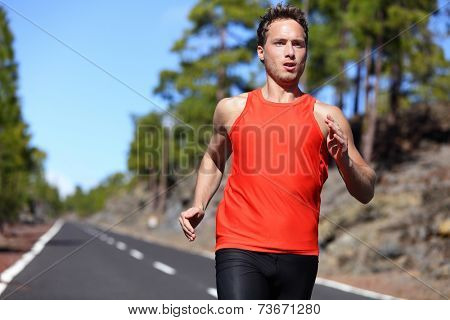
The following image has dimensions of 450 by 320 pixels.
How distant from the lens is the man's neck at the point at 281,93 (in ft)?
9.37

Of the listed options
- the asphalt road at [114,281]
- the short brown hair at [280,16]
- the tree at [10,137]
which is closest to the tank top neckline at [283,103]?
the short brown hair at [280,16]

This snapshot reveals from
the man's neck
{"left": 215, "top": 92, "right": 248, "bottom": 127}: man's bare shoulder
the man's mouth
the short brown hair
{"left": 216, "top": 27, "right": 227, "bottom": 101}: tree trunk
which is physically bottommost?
{"left": 215, "top": 92, "right": 248, "bottom": 127}: man's bare shoulder

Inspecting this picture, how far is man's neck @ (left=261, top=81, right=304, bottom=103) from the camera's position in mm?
2855

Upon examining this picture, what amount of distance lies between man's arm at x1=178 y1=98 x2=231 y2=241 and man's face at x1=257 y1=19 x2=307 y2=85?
0.90 ft

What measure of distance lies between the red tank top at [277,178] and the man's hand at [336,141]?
109 millimetres

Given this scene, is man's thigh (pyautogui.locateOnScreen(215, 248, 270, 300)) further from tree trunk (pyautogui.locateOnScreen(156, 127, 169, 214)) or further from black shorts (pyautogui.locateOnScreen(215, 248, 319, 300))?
tree trunk (pyautogui.locateOnScreen(156, 127, 169, 214))

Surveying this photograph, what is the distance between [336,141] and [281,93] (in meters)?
0.36

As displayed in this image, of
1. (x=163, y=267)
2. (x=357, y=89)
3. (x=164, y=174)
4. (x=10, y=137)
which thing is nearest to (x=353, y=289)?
(x=163, y=267)

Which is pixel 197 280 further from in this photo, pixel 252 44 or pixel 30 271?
Result: pixel 252 44

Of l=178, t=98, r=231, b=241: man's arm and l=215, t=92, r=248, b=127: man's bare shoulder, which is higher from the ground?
l=215, t=92, r=248, b=127: man's bare shoulder

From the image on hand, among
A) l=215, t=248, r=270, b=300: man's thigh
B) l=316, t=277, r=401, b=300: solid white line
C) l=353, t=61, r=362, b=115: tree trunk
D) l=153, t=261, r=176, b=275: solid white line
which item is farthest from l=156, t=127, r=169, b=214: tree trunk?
l=215, t=248, r=270, b=300: man's thigh

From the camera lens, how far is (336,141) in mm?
2652

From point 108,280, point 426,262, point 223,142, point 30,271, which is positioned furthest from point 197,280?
point 223,142

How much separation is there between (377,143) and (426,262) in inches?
545
